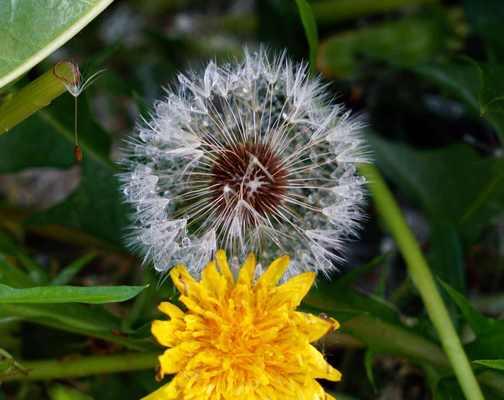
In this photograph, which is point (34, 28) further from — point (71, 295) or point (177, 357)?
point (177, 357)

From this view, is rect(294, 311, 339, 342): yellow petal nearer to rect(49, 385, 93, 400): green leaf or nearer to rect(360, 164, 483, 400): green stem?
rect(360, 164, 483, 400): green stem

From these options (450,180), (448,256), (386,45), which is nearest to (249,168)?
(448,256)

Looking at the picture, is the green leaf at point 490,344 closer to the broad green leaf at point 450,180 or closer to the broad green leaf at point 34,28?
the broad green leaf at point 450,180

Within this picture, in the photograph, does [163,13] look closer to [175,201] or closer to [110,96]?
[110,96]

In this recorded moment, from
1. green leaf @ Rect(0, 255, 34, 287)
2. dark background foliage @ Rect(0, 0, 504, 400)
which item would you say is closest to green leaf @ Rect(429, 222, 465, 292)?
dark background foliage @ Rect(0, 0, 504, 400)

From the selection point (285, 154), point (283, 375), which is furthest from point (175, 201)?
point (283, 375)

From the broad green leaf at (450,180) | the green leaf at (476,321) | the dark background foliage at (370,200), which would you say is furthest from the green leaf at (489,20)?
the green leaf at (476,321)
